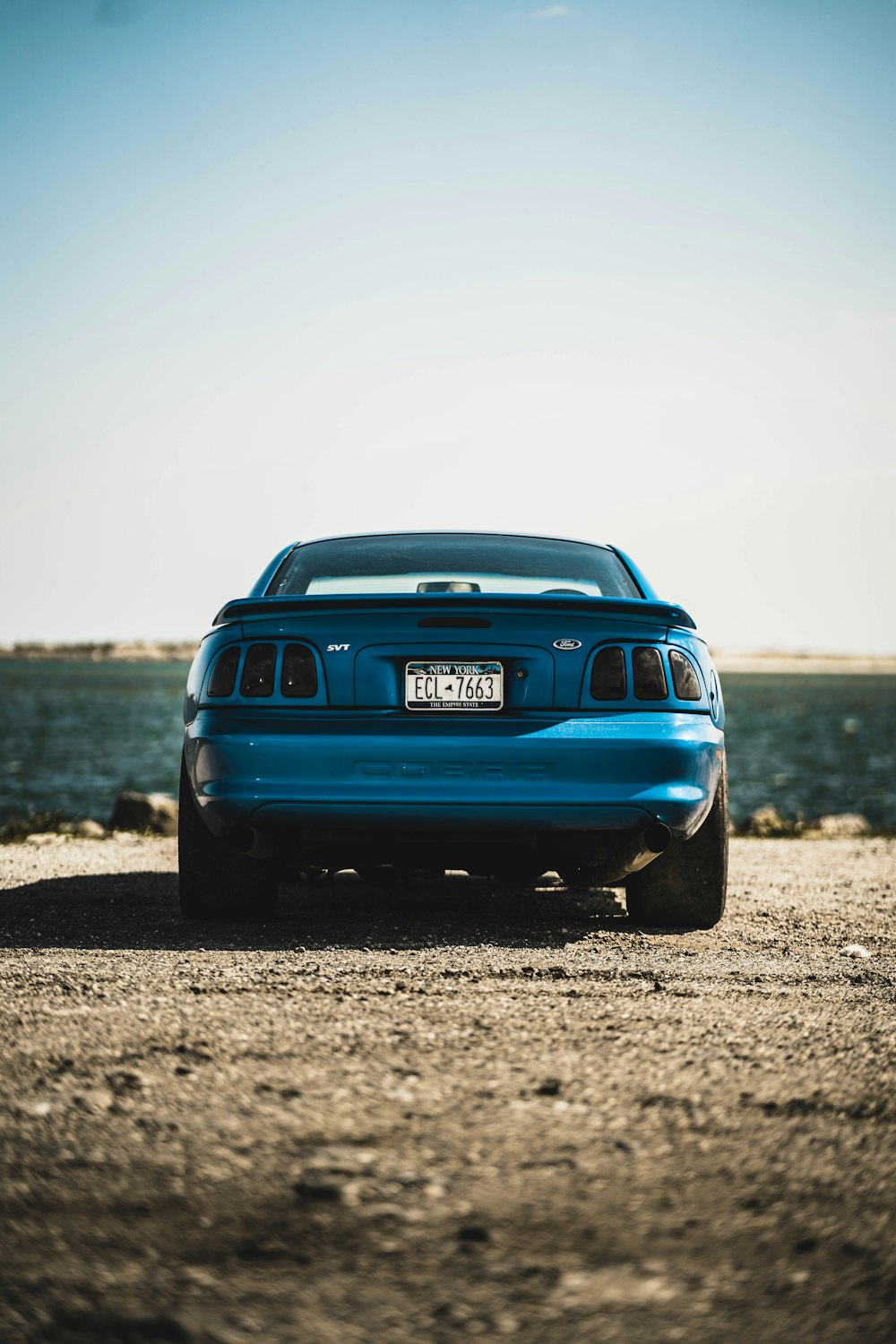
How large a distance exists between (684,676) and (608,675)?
1.00 ft

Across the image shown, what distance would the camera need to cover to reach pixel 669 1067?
2.69m

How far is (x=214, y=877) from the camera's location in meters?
4.58

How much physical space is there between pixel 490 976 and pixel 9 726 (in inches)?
2122

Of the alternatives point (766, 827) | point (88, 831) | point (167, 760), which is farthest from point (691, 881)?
point (167, 760)

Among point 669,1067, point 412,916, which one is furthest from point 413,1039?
point 412,916

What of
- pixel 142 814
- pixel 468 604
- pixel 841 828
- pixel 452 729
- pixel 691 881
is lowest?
pixel 841 828

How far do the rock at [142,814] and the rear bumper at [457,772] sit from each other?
21.9 feet

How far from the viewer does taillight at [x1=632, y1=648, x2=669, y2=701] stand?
415 cm

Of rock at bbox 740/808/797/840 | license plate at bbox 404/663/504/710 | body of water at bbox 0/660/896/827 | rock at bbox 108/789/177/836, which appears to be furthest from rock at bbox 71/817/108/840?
license plate at bbox 404/663/504/710

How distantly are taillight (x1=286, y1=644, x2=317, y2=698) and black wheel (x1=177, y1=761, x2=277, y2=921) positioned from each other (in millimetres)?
642

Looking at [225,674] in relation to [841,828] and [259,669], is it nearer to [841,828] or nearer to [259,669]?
[259,669]

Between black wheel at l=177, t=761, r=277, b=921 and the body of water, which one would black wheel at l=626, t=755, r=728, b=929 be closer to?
black wheel at l=177, t=761, r=277, b=921

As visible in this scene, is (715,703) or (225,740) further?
(715,703)

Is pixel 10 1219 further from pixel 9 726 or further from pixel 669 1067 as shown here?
pixel 9 726
